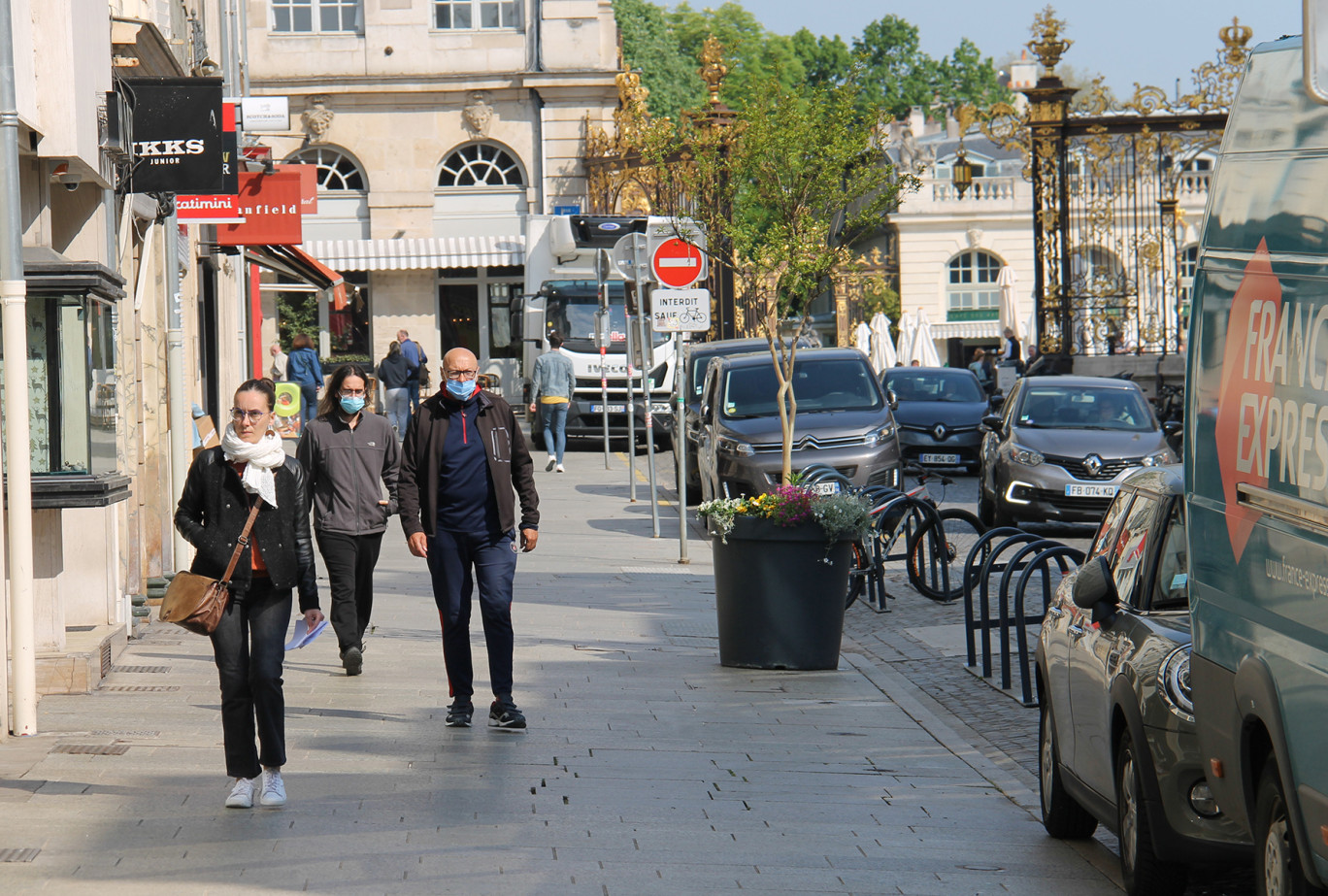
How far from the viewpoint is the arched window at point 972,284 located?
6994 centimetres

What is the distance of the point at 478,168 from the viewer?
42.5 m

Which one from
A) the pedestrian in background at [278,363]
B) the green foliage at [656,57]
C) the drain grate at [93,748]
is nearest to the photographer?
the drain grate at [93,748]

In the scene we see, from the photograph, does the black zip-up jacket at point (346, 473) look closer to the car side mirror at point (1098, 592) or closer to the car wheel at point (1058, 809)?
the car wheel at point (1058, 809)

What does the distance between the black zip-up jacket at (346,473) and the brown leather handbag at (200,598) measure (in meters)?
3.49

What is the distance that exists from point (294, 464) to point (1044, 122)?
22.2 metres

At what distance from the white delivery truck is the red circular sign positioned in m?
11.5

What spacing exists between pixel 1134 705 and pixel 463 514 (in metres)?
4.08

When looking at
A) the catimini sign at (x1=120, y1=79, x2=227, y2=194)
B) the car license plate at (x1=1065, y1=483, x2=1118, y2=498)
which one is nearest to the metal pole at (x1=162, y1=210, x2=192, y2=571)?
the catimini sign at (x1=120, y1=79, x2=227, y2=194)

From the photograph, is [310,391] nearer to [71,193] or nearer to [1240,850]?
[71,193]

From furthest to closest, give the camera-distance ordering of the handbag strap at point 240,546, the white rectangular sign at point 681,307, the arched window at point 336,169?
the arched window at point 336,169 → the white rectangular sign at point 681,307 → the handbag strap at point 240,546

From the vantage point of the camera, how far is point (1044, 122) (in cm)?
2753

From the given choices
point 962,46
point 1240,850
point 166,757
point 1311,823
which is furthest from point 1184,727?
point 962,46

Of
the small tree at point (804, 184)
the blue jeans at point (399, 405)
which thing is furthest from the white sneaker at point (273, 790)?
the blue jeans at point (399, 405)

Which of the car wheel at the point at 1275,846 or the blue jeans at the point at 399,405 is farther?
the blue jeans at the point at 399,405
